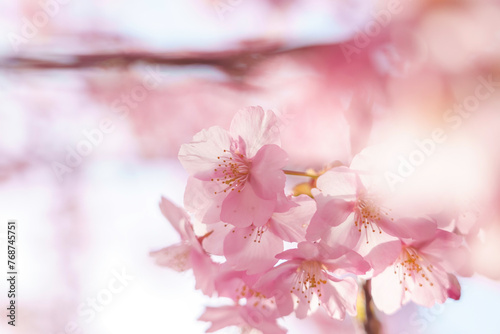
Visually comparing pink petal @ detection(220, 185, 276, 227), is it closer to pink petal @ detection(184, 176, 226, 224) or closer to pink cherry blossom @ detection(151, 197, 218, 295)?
pink petal @ detection(184, 176, 226, 224)

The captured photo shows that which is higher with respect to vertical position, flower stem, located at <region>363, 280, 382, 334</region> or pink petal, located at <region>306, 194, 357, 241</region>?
pink petal, located at <region>306, 194, 357, 241</region>

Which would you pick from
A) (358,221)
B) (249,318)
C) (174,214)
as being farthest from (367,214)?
(174,214)

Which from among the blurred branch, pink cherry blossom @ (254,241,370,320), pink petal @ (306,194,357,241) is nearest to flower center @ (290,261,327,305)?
pink cherry blossom @ (254,241,370,320)

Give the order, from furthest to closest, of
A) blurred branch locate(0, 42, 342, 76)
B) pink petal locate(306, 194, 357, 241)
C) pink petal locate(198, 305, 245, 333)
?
1. blurred branch locate(0, 42, 342, 76)
2. pink petal locate(198, 305, 245, 333)
3. pink petal locate(306, 194, 357, 241)

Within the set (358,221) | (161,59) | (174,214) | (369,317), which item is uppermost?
(161,59)

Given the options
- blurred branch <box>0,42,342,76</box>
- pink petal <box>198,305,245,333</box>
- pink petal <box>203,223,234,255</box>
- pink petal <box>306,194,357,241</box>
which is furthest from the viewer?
blurred branch <box>0,42,342,76</box>

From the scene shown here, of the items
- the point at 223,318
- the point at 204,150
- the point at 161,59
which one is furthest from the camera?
the point at 161,59

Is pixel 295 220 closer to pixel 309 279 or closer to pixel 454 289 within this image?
pixel 309 279
